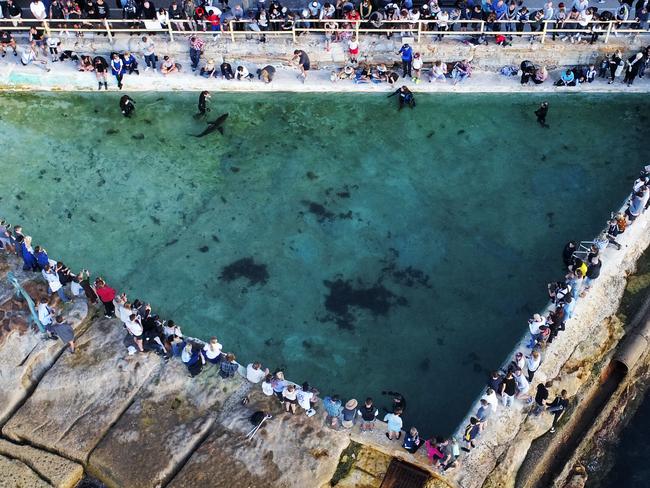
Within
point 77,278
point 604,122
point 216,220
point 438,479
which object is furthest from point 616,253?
point 77,278

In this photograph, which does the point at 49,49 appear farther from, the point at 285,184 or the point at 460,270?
the point at 460,270

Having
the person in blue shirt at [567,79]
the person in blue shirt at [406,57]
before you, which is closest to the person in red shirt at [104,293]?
the person in blue shirt at [406,57]

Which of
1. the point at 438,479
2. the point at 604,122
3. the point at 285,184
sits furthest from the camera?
the point at 604,122

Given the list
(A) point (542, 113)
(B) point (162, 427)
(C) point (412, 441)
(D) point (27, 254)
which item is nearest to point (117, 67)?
(D) point (27, 254)

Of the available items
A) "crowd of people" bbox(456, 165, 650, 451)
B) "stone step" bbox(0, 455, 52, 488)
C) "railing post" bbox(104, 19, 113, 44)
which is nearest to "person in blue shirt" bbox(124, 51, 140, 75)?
"railing post" bbox(104, 19, 113, 44)

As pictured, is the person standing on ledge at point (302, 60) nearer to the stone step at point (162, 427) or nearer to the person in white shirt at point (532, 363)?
the stone step at point (162, 427)
